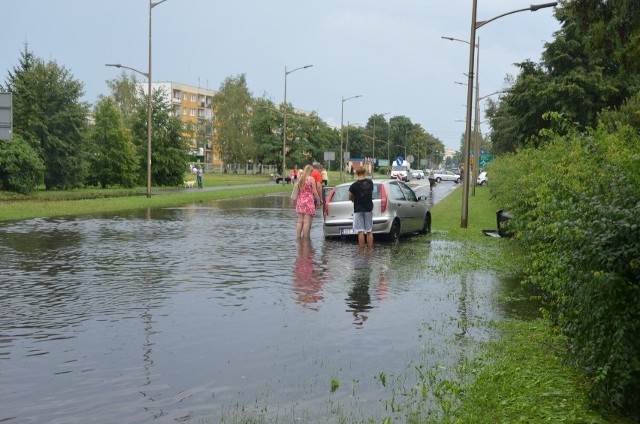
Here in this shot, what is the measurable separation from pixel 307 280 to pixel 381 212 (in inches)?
267

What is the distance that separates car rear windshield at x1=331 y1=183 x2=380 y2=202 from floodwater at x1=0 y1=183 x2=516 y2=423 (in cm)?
284

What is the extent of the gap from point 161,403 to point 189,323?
2.90 m

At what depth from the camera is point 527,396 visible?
5.77 meters

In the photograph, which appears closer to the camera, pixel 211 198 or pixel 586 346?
pixel 586 346

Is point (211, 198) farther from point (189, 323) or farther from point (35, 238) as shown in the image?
point (189, 323)

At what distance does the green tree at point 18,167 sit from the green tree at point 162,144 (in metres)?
16.9

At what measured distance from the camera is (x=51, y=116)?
48938mm

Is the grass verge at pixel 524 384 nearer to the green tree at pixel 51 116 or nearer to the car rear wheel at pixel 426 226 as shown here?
the car rear wheel at pixel 426 226

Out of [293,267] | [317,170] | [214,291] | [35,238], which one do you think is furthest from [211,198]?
[214,291]

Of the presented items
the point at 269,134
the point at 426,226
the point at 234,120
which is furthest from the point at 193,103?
the point at 426,226

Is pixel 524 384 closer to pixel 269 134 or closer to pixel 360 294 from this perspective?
pixel 360 294

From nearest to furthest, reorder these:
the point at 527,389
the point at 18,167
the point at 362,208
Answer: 1. the point at 527,389
2. the point at 362,208
3. the point at 18,167

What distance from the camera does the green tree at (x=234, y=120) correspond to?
122250mm

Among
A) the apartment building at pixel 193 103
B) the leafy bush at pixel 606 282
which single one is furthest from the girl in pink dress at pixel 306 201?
the apartment building at pixel 193 103
